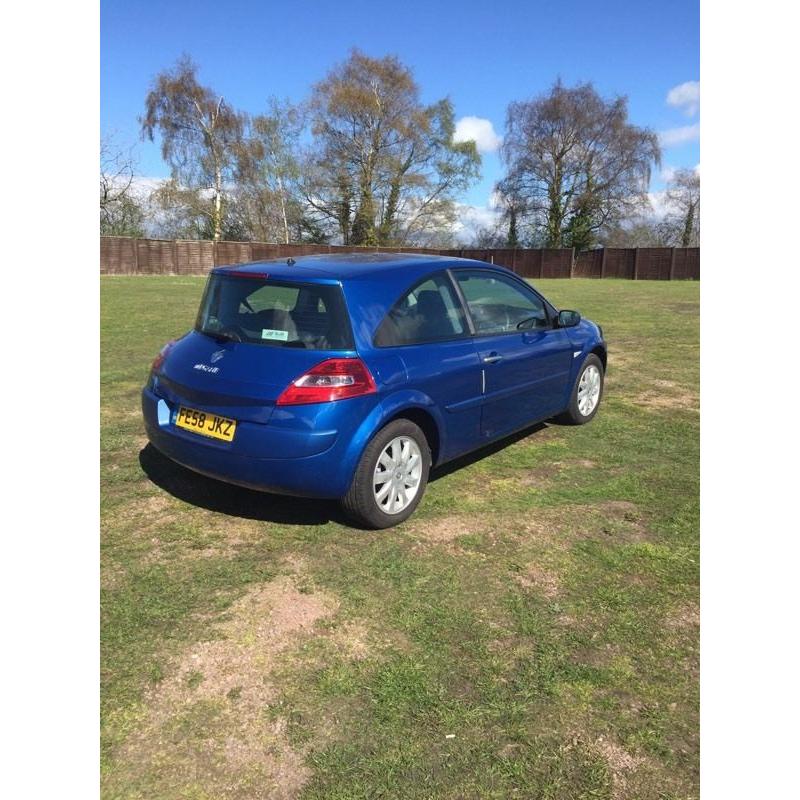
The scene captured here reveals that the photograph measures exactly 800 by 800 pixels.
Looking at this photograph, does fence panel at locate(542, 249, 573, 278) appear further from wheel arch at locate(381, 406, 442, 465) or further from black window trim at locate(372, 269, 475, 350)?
wheel arch at locate(381, 406, 442, 465)

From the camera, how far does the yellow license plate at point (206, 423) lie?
12.5 ft

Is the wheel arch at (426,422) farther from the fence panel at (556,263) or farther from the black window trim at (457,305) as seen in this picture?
the fence panel at (556,263)

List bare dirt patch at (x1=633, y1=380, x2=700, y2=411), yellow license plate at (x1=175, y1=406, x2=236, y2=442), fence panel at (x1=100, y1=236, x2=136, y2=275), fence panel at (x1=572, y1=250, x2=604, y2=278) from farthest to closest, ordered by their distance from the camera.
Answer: fence panel at (x1=572, y1=250, x2=604, y2=278), fence panel at (x1=100, y1=236, x2=136, y2=275), bare dirt patch at (x1=633, y1=380, x2=700, y2=411), yellow license plate at (x1=175, y1=406, x2=236, y2=442)

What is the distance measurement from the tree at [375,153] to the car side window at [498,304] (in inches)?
1834

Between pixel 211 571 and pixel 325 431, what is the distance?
921 millimetres

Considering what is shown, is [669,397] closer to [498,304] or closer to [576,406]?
[576,406]

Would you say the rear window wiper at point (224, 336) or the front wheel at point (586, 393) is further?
the front wheel at point (586, 393)

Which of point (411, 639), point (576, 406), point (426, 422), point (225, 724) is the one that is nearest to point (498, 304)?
point (426, 422)

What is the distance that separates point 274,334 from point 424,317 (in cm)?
97

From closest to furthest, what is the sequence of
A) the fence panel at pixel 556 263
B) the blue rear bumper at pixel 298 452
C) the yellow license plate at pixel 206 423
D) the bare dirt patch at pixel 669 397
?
the blue rear bumper at pixel 298 452 < the yellow license plate at pixel 206 423 < the bare dirt patch at pixel 669 397 < the fence panel at pixel 556 263

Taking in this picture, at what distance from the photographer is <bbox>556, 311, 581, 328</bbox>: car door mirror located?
18.6 ft

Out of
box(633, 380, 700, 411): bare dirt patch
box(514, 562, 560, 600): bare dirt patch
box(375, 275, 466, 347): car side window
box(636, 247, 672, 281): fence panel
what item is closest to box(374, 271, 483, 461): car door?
box(375, 275, 466, 347): car side window

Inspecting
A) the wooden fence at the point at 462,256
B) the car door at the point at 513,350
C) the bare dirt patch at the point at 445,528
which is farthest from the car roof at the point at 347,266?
the wooden fence at the point at 462,256

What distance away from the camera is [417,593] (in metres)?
3.32
